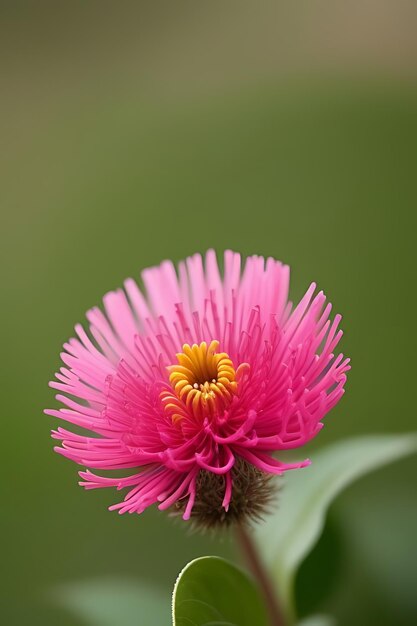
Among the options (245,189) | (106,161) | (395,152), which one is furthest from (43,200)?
(395,152)

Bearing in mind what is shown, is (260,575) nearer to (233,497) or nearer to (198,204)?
(233,497)

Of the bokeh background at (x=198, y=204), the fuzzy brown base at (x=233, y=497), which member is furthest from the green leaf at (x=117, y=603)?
the fuzzy brown base at (x=233, y=497)

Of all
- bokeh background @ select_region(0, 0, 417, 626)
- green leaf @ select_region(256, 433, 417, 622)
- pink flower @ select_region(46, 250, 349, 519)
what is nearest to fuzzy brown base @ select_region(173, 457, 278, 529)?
pink flower @ select_region(46, 250, 349, 519)

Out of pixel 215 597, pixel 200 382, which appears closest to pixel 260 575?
pixel 215 597

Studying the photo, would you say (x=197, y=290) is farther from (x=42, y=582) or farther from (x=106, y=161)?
(x=106, y=161)

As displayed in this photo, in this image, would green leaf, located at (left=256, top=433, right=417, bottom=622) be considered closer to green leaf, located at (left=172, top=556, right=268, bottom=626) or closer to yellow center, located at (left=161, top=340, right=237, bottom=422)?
green leaf, located at (left=172, top=556, right=268, bottom=626)
